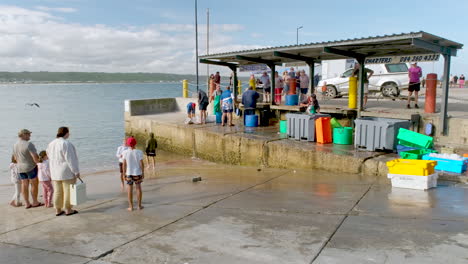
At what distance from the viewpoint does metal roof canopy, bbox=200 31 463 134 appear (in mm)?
10438

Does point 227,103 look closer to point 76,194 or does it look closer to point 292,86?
point 292,86

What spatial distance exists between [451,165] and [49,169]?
839cm

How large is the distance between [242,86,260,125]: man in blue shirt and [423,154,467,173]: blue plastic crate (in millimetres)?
8195

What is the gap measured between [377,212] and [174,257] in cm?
345

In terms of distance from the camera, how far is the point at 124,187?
31.7 ft

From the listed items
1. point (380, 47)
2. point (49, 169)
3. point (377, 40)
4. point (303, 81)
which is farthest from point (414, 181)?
point (303, 81)

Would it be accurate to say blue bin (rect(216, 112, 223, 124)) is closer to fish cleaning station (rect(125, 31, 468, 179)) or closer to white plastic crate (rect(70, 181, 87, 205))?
fish cleaning station (rect(125, 31, 468, 179))

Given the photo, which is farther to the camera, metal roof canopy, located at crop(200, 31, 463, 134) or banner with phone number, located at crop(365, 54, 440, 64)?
banner with phone number, located at crop(365, 54, 440, 64)

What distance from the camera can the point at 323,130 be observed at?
11750 millimetres

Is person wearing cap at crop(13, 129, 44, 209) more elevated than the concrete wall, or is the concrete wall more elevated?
the concrete wall

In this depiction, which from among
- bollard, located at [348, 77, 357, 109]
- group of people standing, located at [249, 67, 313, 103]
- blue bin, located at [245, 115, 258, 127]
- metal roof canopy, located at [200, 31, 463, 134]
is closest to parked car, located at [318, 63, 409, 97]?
group of people standing, located at [249, 67, 313, 103]

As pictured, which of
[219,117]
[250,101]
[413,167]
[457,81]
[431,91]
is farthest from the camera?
[457,81]

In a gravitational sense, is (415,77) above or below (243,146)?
above

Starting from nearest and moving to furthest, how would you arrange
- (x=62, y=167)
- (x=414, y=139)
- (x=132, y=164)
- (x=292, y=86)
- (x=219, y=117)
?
(x=62, y=167) < (x=132, y=164) < (x=414, y=139) < (x=219, y=117) < (x=292, y=86)
